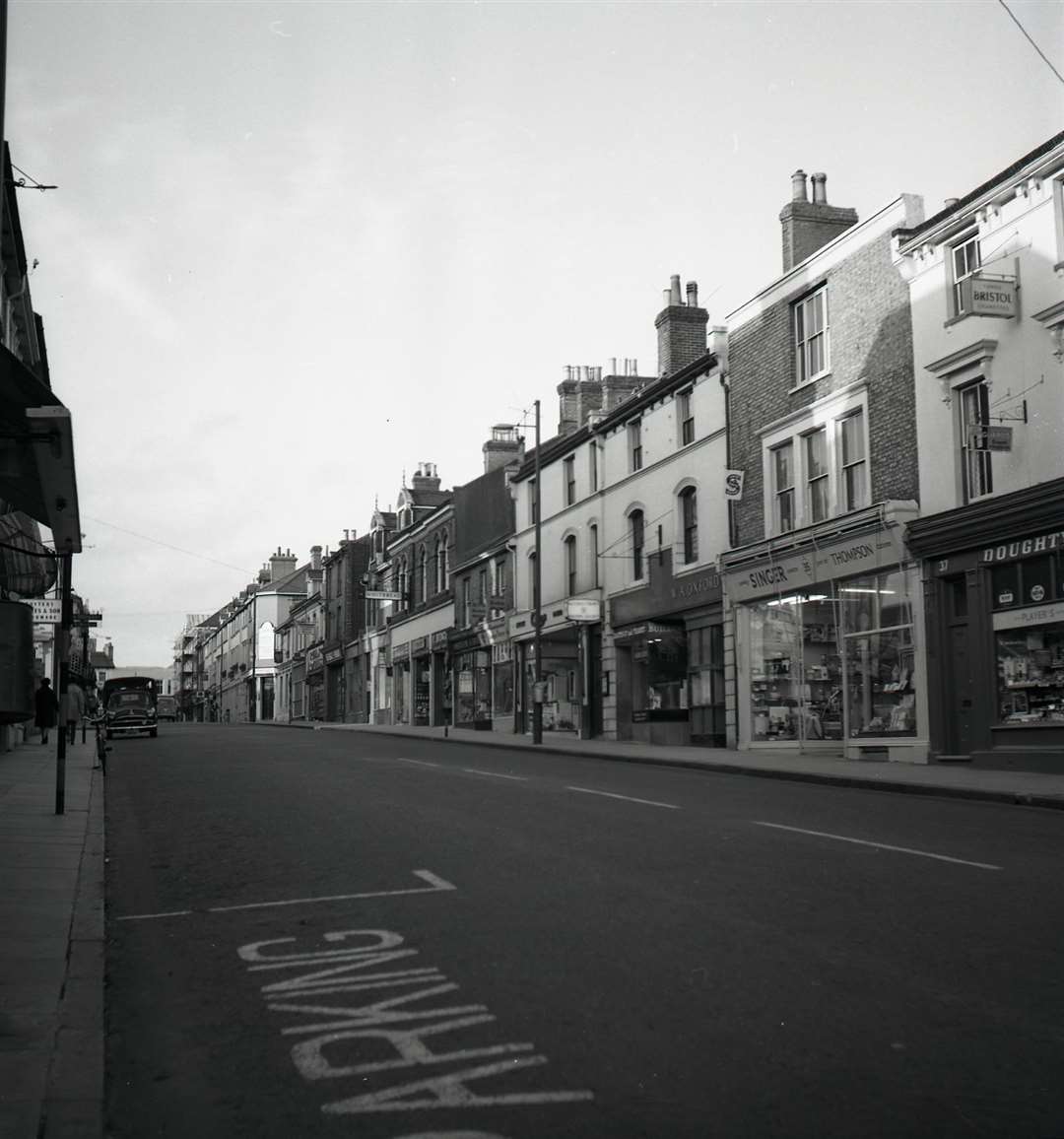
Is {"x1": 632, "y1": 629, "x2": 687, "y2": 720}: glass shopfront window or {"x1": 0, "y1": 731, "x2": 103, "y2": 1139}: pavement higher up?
{"x1": 632, "y1": 629, "x2": 687, "y2": 720}: glass shopfront window

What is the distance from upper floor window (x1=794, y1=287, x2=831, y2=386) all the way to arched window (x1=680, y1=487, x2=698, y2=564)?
5.22 metres

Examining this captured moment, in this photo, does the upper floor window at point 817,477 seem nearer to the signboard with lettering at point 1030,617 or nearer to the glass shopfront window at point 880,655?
the glass shopfront window at point 880,655

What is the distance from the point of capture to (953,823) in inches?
472

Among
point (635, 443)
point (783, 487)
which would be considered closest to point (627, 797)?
point (783, 487)

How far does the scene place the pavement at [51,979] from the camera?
4.13 meters

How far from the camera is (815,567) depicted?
25094mm

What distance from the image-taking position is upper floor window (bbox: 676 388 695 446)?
102ft

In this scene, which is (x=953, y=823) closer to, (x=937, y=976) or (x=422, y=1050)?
(x=937, y=976)

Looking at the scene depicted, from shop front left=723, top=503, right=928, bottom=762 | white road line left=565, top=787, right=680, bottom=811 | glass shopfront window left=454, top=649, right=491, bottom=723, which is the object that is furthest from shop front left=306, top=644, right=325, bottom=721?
white road line left=565, top=787, right=680, bottom=811

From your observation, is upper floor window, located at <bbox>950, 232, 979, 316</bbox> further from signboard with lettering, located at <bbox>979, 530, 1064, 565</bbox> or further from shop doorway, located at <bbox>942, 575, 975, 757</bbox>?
shop doorway, located at <bbox>942, 575, 975, 757</bbox>

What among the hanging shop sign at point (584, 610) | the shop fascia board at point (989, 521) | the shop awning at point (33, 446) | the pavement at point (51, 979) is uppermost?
the shop fascia board at point (989, 521)

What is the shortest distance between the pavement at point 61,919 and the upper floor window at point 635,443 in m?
14.7

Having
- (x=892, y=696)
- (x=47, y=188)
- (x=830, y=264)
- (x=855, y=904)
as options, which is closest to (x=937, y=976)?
(x=855, y=904)

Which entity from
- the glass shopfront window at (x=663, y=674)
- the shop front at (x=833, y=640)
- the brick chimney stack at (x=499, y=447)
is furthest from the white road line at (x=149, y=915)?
the brick chimney stack at (x=499, y=447)
